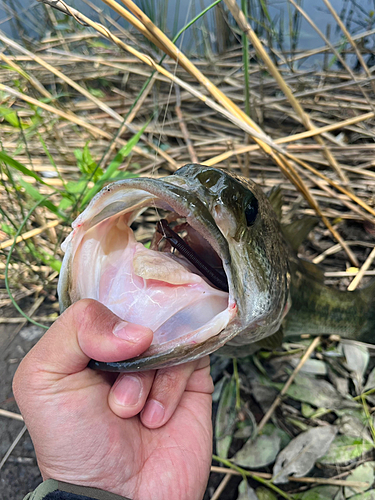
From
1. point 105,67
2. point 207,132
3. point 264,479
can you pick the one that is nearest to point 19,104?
point 105,67

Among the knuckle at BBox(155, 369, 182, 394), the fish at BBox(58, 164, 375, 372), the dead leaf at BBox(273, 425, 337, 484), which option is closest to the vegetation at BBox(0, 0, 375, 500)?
the dead leaf at BBox(273, 425, 337, 484)

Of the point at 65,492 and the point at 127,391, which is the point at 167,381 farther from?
the point at 65,492

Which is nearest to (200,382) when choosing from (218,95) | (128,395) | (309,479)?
(128,395)

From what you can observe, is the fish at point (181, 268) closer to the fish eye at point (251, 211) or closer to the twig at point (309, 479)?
the fish eye at point (251, 211)

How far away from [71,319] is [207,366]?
72 cm

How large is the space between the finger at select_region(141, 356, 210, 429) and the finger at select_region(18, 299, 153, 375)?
0.96 ft

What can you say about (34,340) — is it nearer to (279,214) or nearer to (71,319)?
(71,319)

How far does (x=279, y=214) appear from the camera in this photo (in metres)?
1.96

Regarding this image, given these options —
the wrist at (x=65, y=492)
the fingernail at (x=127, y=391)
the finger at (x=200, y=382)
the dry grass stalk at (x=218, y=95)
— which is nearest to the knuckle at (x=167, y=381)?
the fingernail at (x=127, y=391)

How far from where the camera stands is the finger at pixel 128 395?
1.12 m

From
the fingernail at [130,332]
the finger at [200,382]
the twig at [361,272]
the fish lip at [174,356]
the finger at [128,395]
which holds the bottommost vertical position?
the twig at [361,272]

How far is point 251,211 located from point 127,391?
A: 70 cm

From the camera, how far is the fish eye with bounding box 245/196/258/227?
1175 millimetres

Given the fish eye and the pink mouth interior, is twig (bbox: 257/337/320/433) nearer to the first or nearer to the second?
the pink mouth interior
